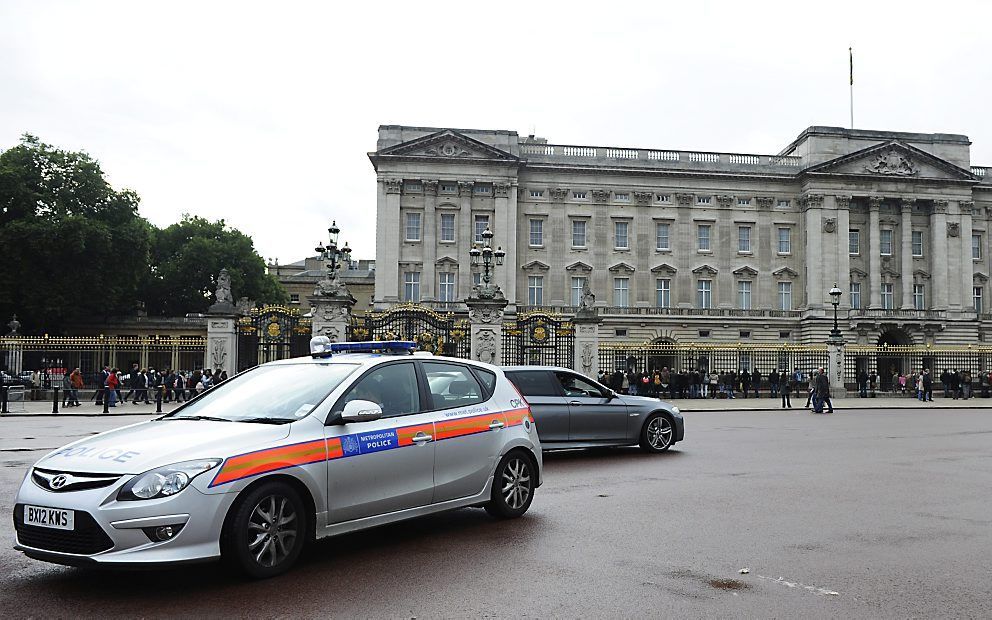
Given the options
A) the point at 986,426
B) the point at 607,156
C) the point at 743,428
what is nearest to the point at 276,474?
the point at 743,428

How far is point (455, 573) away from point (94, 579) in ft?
8.39

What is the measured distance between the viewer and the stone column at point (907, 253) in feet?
213

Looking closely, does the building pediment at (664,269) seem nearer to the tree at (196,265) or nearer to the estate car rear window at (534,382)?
the tree at (196,265)

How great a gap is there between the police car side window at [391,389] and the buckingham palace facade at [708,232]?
53046mm

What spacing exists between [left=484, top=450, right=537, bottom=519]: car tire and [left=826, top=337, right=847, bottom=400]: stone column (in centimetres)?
3250

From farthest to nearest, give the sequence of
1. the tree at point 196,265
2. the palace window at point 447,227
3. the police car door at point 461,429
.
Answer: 1. the tree at point 196,265
2. the palace window at point 447,227
3. the police car door at point 461,429

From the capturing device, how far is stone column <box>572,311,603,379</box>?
30.8 meters

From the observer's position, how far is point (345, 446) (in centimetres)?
666

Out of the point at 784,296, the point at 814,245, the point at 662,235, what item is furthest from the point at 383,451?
the point at 784,296

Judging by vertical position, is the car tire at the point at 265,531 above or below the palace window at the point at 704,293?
below

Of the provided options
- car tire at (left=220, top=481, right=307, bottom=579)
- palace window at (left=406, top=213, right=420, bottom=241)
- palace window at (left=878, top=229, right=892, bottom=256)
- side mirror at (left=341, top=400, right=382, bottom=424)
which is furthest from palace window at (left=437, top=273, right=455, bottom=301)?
car tire at (left=220, top=481, right=307, bottom=579)

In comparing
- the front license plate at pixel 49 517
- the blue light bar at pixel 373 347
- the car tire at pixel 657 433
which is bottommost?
the car tire at pixel 657 433

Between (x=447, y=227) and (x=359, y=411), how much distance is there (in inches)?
2194

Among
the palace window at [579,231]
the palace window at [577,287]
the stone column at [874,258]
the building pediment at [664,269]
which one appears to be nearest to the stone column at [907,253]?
the stone column at [874,258]
